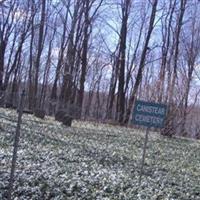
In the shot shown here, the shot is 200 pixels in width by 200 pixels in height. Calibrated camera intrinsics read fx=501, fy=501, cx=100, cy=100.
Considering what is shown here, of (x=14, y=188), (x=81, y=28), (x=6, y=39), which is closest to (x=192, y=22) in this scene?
(x=81, y=28)

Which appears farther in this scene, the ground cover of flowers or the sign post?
Result: the sign post

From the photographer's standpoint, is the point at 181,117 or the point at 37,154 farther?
the point at 181,117

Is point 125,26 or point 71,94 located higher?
point 125,26

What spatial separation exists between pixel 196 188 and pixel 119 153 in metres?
4.65

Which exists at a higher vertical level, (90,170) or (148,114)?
(148,114)

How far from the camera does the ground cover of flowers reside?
27.4 ft

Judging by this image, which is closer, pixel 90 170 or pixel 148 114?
pixel 148 114

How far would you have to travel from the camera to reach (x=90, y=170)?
34.6 feet

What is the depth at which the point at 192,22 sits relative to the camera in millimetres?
39562

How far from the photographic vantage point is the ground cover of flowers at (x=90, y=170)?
8359 millimetres

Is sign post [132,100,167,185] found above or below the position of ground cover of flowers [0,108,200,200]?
above

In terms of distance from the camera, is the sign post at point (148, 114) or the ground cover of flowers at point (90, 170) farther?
the sign post at point (148, 114)

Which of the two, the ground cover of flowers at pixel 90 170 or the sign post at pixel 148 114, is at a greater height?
the sign post at pixel 148 114

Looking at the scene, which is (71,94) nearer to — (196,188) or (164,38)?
(164,38)
